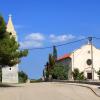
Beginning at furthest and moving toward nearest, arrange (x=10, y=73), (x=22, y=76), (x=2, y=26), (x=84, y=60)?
(x=84, y=60) < (x=22, y=76) < (x=10, y=73) < (x=2, y=26)

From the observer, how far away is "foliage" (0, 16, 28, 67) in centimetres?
4597

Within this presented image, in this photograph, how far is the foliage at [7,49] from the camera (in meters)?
46.0

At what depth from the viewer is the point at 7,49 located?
45.8m

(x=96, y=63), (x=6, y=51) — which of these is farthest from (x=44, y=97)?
(x=96, y=63)

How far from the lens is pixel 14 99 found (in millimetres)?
30328

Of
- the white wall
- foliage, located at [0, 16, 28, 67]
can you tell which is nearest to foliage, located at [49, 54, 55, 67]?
the white wall

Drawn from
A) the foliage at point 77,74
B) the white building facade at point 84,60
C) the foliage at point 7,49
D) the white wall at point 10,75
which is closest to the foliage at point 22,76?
the white wall at point 10,75

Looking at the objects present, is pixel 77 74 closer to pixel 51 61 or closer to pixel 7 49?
pixel 51 61

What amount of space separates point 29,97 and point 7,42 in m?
16.0

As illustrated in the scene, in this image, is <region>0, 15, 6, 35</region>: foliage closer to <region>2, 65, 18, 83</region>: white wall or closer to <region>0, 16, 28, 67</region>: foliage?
<region>0, 16, 28, 67</region>: foliage

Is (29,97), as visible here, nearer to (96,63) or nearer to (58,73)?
(58,73)

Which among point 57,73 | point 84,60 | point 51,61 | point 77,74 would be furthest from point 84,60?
point 57,73

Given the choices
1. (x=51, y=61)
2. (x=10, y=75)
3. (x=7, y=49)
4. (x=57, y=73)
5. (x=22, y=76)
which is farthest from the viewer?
(x=51, y=61)

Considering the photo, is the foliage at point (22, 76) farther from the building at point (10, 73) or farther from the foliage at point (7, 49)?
the foliage at point (7, 49)
